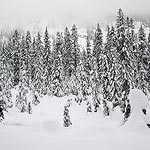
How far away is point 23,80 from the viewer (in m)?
40.1

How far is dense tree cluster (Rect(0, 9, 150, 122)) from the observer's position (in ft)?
84.2

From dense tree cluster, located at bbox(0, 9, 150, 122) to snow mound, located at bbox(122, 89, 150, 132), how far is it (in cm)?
116

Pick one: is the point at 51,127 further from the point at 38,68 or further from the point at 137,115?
the point at 38,68

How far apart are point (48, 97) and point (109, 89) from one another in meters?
18.4

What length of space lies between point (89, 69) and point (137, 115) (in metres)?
30.3

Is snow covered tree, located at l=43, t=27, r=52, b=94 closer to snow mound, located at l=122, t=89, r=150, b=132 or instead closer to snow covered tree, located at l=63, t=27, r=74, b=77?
snow covered tree, located at l=63, t=27, r=74, b=77

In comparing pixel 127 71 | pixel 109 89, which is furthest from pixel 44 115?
pixel 127 71

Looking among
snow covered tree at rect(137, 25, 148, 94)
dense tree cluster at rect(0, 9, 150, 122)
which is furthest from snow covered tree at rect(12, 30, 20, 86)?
snow covered tree at rect(137, 25, 148, 94)

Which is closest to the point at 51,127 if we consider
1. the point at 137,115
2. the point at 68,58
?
the point at 137,115

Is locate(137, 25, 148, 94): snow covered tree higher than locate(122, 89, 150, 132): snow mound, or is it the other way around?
locate(137, 25, 148, 94): snow covered tree

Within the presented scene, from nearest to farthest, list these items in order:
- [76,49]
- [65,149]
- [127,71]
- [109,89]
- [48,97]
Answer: [65,149], [127,71], [109,89], [48,97], [76,49]

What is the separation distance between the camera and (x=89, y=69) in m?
41.2

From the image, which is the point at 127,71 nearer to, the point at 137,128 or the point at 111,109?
the point at 111,109

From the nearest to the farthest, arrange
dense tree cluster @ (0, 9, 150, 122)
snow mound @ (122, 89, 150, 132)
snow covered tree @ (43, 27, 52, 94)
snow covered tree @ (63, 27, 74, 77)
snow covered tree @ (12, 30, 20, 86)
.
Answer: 1. snow mound @ (122, 89, 150, 132)
2. dense tree cluster @ (0, 9, 150, 122)
3. snow covered tree @ (43, 27, 52, 94)
4. snow covered tree @ (63, 27, 74, 77)
5. snow covered tree @ (12, 30, 20, 86)
